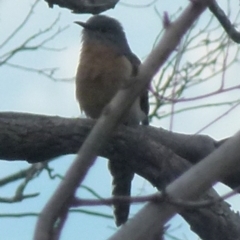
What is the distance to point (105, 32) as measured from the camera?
6352mm

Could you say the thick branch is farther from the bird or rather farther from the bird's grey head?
the bird's grey head

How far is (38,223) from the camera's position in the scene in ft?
4.59

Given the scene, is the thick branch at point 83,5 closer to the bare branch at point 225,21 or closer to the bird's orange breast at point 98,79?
the bare branch at point 225,21

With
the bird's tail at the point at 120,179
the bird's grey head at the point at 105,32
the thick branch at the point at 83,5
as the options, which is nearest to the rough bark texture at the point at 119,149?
the bird's tail at the point at 120,179

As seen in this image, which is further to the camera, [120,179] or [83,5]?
[120,179]

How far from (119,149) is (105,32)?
2257 mm

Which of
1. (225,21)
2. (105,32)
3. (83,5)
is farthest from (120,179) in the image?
(105,32)

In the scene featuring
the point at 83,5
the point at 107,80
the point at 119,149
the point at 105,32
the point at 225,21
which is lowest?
the point at 119,149

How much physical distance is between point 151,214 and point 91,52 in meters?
4.39

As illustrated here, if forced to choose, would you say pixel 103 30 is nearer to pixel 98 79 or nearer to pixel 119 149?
pixel 98 79

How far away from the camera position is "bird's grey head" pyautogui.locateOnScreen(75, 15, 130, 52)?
6.16 m

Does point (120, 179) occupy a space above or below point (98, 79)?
below

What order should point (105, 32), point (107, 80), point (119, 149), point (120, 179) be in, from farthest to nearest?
point (105, 32), point (107, 80), point (120, 179), point (119, 149)

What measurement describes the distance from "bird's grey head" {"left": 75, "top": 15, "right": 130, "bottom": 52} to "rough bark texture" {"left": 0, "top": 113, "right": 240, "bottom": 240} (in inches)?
73.4
